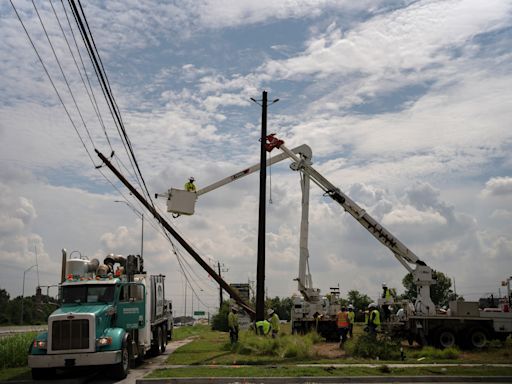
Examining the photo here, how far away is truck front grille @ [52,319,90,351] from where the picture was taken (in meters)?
14.9

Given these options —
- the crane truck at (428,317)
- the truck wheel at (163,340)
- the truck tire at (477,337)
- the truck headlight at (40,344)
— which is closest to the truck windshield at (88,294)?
the truck headlight at (40,344)

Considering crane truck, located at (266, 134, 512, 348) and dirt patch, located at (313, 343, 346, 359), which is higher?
crane truck, located at (266, 134, 512, 348)

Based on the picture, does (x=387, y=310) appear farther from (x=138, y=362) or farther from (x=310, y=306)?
(x=138, y=362)

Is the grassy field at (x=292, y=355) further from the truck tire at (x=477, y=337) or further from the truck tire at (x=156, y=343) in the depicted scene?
the truck tire at (x=156, y=343)

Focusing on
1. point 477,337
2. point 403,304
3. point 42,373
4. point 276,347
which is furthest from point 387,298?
point 42,373

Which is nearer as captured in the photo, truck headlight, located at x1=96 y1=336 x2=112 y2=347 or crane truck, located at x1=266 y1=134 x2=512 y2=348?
truck headlight, located at x1=96 y1=336 x2=112 y2=347

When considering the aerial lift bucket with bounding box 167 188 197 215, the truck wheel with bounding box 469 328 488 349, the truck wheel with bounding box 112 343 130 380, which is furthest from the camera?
the aerial lift bucket with bounding box 167 188 197 215

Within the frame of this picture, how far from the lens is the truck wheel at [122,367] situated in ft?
50.2

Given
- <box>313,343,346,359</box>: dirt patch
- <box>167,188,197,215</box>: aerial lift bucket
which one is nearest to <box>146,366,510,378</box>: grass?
<box>313,343,346,359</box>: dirt patch

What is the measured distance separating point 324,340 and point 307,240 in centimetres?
458

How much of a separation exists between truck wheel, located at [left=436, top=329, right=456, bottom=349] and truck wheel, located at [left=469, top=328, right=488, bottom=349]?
2.12 ft

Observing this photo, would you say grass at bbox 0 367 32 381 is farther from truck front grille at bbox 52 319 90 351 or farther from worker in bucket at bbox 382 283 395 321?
worker in bucket at bbox 382 283 395 321

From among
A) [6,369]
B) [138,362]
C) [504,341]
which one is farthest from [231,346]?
[504,341]

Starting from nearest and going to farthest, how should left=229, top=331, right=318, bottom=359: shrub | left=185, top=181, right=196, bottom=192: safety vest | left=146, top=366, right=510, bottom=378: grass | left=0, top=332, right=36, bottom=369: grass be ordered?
left=146, top=366, right=510, bottom=378: grass
left=0, top=332, right=36, bottom=369: grass
left=229, top=331, right=318, bottom=359: shrub
left=185, top=181, right=196, bottom=192: safety vest
